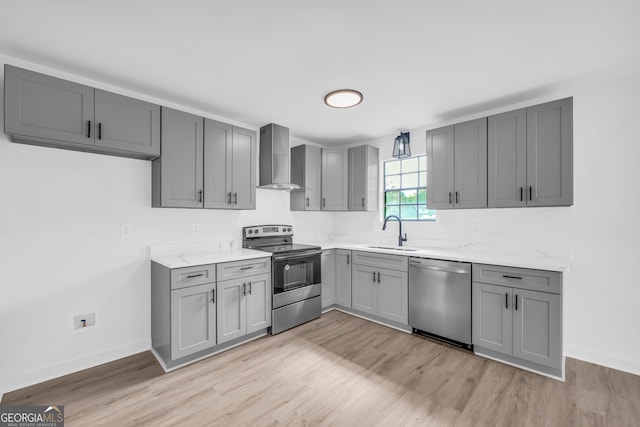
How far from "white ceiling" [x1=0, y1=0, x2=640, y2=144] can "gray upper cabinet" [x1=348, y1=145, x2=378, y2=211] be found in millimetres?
1348

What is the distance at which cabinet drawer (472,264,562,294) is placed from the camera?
7.61 feet

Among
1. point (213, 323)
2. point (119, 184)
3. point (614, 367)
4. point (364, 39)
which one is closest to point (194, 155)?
point (119, 184)

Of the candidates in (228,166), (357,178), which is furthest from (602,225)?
(228,166)

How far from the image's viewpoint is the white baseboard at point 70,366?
2.17 metres

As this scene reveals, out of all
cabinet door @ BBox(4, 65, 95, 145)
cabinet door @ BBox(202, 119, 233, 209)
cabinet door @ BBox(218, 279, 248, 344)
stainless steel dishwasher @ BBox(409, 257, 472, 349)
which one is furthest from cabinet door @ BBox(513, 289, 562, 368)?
cabinet door @ BBox(4, 65, 95, 145)

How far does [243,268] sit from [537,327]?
279 cm

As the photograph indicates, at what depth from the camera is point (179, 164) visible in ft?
9.30

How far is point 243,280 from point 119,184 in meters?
1.54

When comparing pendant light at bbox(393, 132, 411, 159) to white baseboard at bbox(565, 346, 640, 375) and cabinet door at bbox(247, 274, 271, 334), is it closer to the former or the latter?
cabinet door at bbox(247, 274, 271, 334)

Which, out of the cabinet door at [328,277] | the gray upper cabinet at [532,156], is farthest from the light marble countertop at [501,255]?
the gray upper cabinet at [532,156]

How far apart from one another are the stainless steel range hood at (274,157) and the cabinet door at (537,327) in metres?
2.80

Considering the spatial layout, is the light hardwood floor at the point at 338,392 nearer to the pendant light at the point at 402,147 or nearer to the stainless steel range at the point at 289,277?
the stainless steel range at the point at 289,277

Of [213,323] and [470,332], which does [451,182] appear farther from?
[213,323]

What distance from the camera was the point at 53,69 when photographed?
7.63 feet
